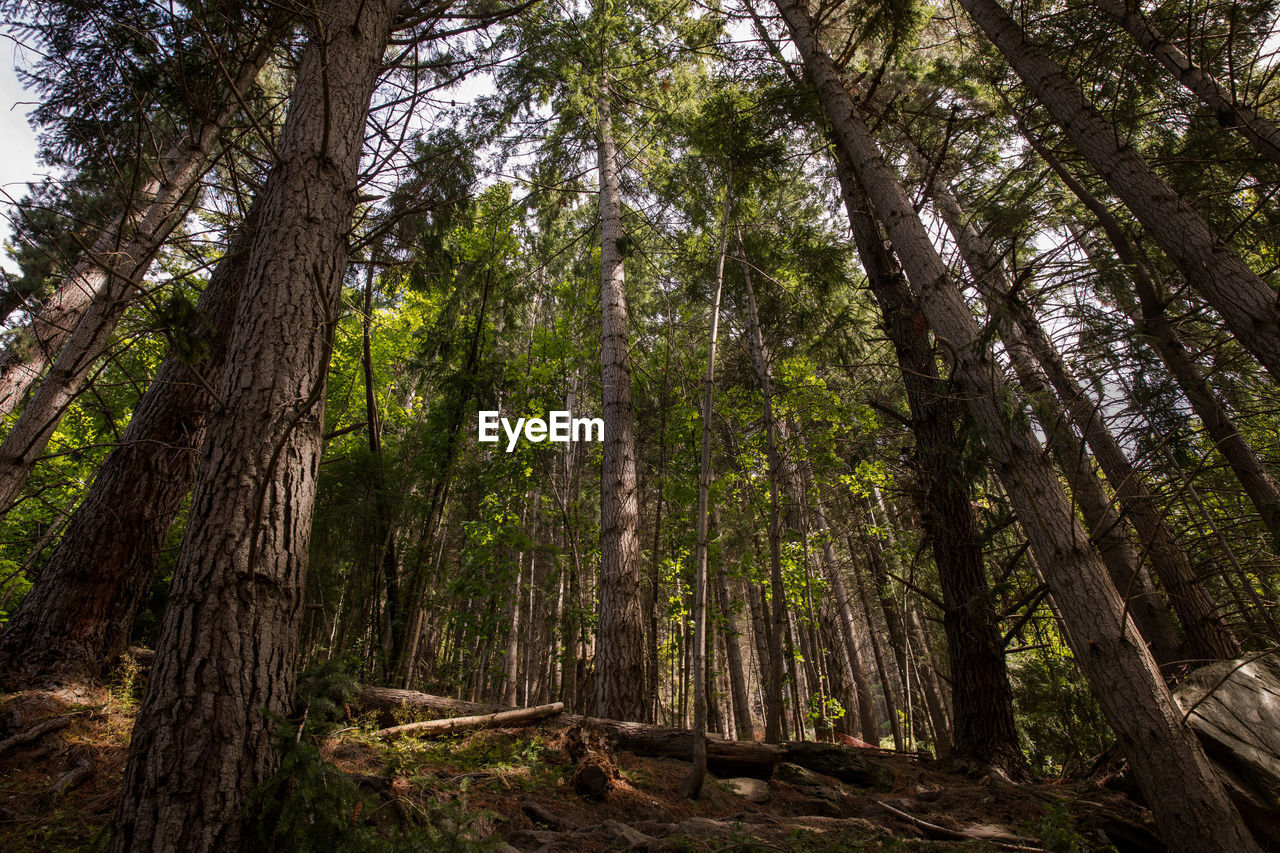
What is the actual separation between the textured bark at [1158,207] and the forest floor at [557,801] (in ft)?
11.6

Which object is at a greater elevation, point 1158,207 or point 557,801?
point 1158,207

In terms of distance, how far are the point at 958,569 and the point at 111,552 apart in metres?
7.46

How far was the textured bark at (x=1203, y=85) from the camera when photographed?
4203mm

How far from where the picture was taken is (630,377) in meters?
7.12

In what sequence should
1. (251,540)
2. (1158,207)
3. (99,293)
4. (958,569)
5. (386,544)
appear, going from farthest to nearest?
(386,544) → (958,569) → (1158,207) → (99,293) → (251,540)

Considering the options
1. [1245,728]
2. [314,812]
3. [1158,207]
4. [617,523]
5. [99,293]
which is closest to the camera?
[314,812]

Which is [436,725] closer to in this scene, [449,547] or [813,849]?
[813,849]

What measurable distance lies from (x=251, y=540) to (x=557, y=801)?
8.69ft

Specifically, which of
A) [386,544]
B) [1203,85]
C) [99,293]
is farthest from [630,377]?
[1203,85]

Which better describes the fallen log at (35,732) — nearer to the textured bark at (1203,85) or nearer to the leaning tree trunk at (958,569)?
the leaning tree trunk at (958,569)

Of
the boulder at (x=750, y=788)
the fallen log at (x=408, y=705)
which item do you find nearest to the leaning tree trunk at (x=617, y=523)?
the fallen log at (x=408, y=705)

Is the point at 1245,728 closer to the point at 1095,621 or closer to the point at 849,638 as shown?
the point at 1095,621

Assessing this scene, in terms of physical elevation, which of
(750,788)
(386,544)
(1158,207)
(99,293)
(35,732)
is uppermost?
(1158,207)

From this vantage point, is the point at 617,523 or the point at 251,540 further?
the point at 617,523
